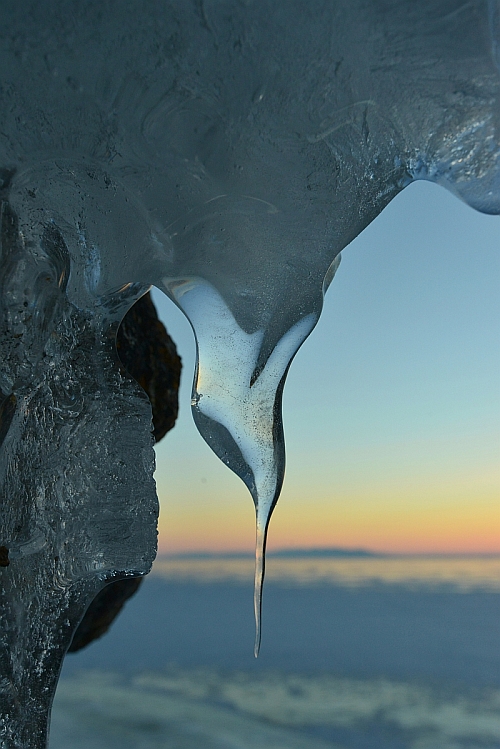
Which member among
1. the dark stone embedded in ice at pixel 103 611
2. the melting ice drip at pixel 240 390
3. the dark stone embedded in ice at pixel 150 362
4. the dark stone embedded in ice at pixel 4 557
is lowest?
the dark stone embedded in ice at pixel 103 611

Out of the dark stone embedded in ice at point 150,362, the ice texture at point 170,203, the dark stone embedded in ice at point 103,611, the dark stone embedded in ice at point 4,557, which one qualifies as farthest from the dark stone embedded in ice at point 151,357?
the dark stone embedded in ice at point 4,557

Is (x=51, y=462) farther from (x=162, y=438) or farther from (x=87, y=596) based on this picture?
(x=162, y=438)

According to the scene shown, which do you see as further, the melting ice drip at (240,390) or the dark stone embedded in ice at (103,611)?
the dark stone embedded in ice at (103,611)

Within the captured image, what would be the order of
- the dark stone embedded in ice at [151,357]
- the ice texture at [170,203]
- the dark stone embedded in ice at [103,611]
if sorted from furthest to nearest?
the dark stone embedded in ice at [103,611]
the dark stone embedded in ice at [151,357]
the ice texture at [170,203]

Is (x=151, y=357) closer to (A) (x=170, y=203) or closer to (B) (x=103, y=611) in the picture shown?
(B) (x=103, y=611)

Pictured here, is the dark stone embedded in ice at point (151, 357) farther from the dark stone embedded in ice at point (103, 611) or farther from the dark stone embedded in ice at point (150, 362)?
the dark stone embedded in ice at point (103, 611)

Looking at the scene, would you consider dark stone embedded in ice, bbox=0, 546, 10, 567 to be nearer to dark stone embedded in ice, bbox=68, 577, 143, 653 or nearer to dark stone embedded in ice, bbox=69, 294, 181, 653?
dark stone embedded in ice, bbox=69, 294, 181, 653

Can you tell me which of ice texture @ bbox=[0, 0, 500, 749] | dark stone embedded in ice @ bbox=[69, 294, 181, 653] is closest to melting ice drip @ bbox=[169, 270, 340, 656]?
ice texture @ bbox=[0, 0, 500, 749]

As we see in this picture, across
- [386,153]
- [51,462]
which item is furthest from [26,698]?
[386,153]
